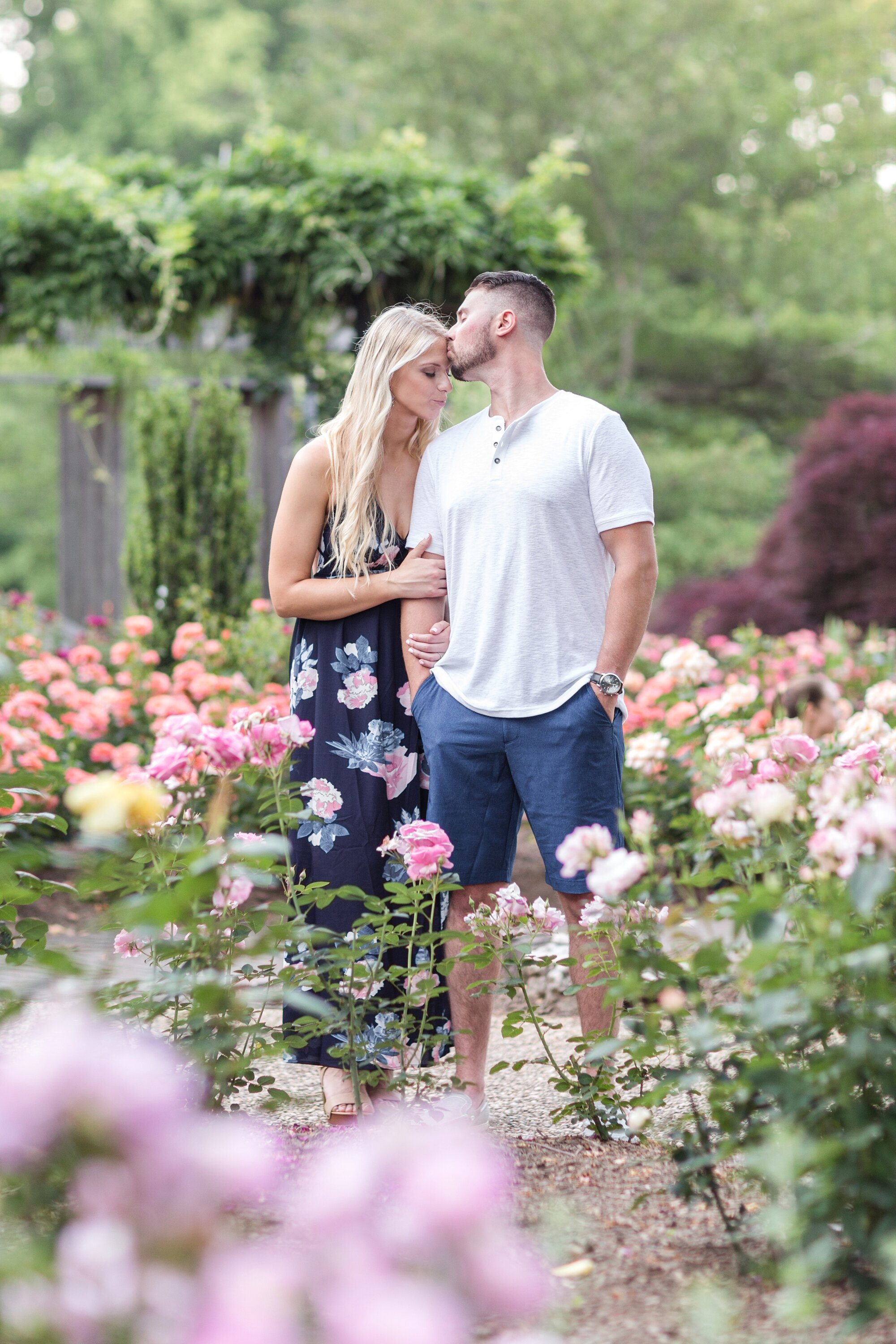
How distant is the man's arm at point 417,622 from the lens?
2377mm

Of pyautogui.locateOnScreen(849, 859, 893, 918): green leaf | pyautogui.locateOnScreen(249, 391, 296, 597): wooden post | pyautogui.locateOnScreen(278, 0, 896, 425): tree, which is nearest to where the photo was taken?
pyautogui.locateOnScreen(849, 859, 893, 918): green leaf

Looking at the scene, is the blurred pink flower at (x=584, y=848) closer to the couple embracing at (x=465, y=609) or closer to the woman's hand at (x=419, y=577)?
the couple embracing at (x=465, y=609)

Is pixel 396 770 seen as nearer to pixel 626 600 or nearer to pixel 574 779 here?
pixel 574 779

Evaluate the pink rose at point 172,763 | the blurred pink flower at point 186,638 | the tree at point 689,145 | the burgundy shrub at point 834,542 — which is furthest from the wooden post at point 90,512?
the tree at point 689,145

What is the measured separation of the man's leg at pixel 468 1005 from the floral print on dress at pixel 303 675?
51 centimetres

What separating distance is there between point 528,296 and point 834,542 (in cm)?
582

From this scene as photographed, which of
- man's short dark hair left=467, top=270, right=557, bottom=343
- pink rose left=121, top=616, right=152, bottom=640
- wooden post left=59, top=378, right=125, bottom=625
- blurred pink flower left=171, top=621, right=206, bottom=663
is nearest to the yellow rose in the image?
man's short dark hair left=467, top=270, right=557, bottom=343

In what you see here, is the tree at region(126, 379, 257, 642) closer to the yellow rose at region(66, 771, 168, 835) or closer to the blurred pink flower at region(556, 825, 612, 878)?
the blurred pink flower at region(556, 825, 612, 878)

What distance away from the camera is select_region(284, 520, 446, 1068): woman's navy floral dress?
2.39 metres

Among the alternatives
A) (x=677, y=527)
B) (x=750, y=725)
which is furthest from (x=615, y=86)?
(x=750, y=725)

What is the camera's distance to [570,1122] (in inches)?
87.0

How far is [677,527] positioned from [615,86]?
5.54 m

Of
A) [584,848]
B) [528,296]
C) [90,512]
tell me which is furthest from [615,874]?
[90,512]

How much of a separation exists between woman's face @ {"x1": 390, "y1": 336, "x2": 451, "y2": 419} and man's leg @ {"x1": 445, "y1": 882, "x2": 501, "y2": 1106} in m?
0.96
